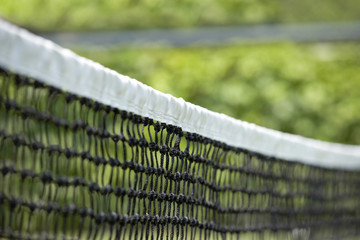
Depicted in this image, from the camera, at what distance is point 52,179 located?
1.04 meters

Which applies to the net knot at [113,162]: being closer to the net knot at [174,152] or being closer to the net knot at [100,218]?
the net knot at [100,218]

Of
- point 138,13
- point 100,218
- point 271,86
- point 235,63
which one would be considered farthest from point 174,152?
point 138,13

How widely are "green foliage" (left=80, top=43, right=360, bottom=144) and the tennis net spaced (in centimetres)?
299

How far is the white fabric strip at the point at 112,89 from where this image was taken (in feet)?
3.00

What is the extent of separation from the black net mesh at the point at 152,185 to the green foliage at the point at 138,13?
173 inches

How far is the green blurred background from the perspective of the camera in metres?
6.23

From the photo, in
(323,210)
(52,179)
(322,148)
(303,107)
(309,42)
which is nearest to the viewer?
(52,179)

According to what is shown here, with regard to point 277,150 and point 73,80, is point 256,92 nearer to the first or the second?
point 277,150

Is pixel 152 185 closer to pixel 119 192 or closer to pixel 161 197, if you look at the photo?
pixel 161 197

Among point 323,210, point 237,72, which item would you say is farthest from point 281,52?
point 323,210

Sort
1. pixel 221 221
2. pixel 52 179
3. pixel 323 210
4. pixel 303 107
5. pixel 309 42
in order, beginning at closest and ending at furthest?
1. pixel 52 179
2. pixel 221 221
3. pixel 323 210
4. pixel 303 107
5. pixel 309 42

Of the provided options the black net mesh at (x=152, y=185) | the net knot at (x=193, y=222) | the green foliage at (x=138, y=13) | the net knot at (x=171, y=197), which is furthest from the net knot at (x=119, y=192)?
the green foliage at (x=138, y=13)

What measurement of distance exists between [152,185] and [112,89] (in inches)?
10.8

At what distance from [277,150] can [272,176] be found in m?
0.09
